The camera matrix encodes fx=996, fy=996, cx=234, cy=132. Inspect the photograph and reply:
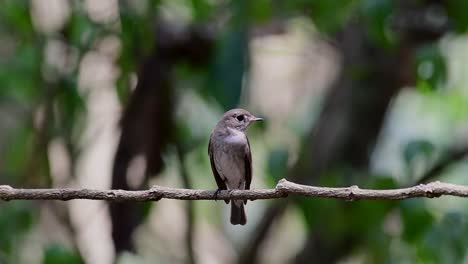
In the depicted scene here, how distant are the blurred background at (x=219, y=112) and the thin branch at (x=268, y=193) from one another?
155cm

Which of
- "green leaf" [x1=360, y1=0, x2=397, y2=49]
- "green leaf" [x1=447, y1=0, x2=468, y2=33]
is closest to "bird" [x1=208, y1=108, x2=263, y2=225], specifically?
"green leaf" [x1=360, y1=0, x2=397, y2=49]

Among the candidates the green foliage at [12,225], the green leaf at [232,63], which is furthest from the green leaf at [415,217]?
the green foliage at [12,225]

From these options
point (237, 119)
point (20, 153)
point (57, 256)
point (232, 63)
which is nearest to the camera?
point (57, 256)

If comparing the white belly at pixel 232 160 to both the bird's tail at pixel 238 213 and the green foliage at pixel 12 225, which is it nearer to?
the bird's tail at pixel 238 213

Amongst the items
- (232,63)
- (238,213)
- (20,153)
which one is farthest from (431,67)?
(20,153)

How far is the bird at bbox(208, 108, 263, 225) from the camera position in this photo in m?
5.69

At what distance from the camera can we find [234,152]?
5711mm

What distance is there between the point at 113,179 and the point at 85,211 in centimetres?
269

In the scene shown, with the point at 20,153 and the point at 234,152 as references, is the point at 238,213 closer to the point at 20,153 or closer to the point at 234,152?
the point at 234,152

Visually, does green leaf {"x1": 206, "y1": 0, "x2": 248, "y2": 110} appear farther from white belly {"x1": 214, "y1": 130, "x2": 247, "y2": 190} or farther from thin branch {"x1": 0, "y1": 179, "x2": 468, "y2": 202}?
thin branch {"x1": 0, "y1": 179, "x2": 468, "y2": 202}

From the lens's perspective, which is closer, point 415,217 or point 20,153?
point 415,217

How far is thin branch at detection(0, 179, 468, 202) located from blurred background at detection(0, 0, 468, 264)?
5.08 ft

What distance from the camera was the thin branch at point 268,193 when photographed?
3.36 m

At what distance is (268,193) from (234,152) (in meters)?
2.31
